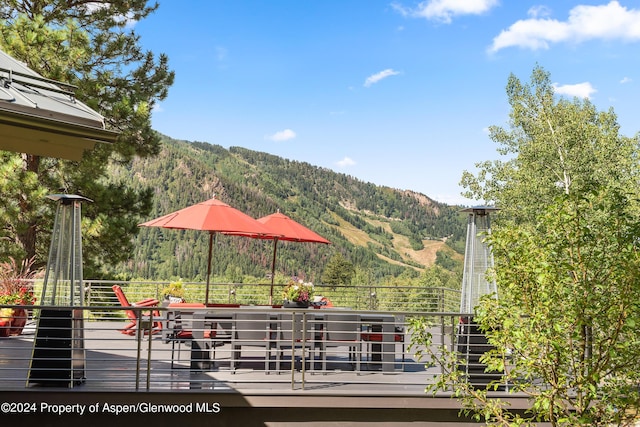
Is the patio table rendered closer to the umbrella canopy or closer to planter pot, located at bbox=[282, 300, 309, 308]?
planter pot, located at bbox=[282, 300, 309, 308]

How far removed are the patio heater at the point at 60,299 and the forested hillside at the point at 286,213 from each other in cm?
3365

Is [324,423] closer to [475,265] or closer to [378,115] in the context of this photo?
[475,265]

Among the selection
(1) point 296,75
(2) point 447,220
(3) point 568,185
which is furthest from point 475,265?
(2) point 447,220

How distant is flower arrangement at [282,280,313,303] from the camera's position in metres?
8.02

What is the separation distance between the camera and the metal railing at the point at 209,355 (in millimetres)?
5906

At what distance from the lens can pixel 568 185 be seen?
2556 cm

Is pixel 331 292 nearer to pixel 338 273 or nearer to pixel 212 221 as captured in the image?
pixel 212 221

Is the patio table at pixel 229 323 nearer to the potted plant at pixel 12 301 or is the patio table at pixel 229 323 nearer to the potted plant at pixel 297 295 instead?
the potted plant at pixel 297 295

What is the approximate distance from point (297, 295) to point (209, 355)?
1.46 metres

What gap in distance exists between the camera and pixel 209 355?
23.9 ft

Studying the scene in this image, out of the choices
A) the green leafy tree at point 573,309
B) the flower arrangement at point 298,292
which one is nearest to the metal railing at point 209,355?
the flower arrangement at point 298,292

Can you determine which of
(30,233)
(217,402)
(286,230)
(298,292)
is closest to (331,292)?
(286,230)

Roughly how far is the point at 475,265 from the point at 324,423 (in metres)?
2.44

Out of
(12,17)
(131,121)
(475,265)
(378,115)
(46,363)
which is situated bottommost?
(46,363)
